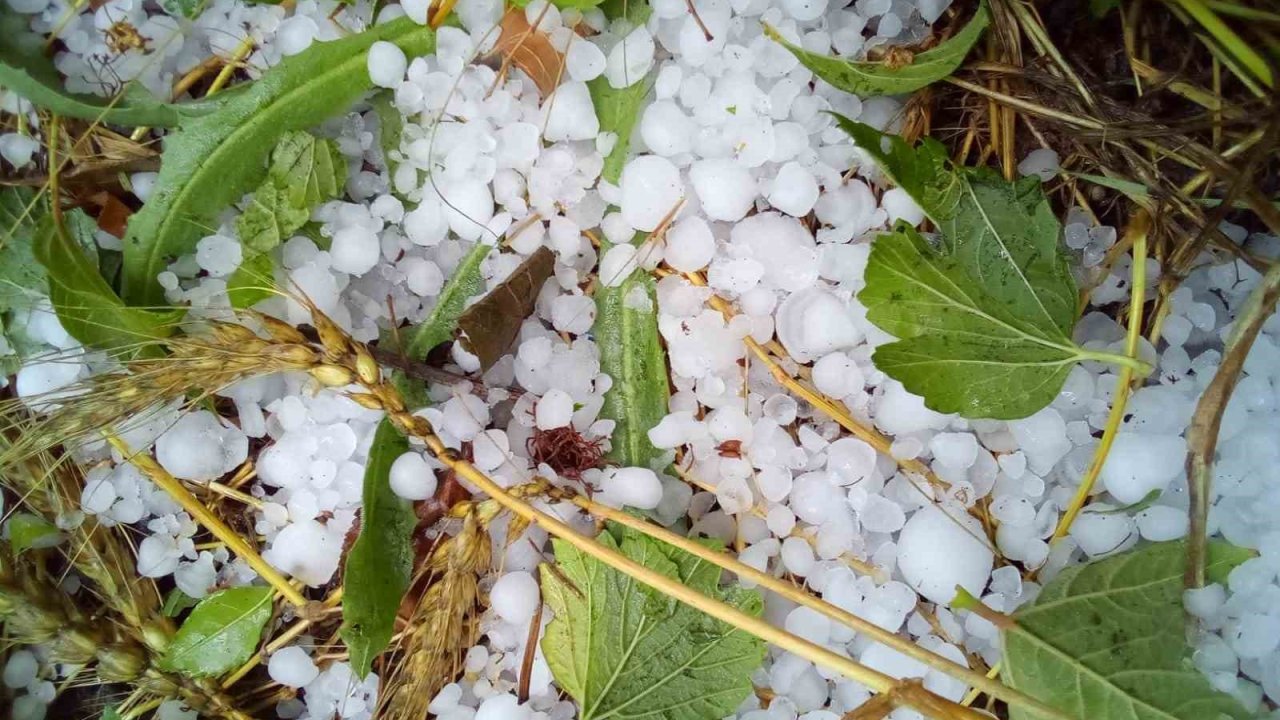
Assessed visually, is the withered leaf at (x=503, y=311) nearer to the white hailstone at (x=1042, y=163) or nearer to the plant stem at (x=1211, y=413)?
the white hailstone at (x=1042, y=163)

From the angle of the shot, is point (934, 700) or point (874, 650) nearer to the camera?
point (934, 700)

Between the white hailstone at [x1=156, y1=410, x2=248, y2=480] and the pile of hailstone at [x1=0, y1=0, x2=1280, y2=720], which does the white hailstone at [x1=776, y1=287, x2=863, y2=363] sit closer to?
the pile of hailstone at [x1=0, y1=0, x2=1280, y2=720]

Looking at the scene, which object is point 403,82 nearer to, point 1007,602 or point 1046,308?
point 1046,308

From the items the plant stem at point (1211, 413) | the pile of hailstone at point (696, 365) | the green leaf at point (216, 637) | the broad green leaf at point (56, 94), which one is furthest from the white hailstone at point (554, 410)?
the plant stem at point (1211, 413)

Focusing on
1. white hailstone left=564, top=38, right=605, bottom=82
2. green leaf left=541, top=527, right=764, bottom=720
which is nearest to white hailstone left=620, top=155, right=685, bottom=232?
white hailstone left=564, top=38, right=605, bottom=82

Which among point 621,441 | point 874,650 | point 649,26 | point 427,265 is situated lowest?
point 874,650

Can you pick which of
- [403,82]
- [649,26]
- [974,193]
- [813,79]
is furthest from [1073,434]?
[403,82]
